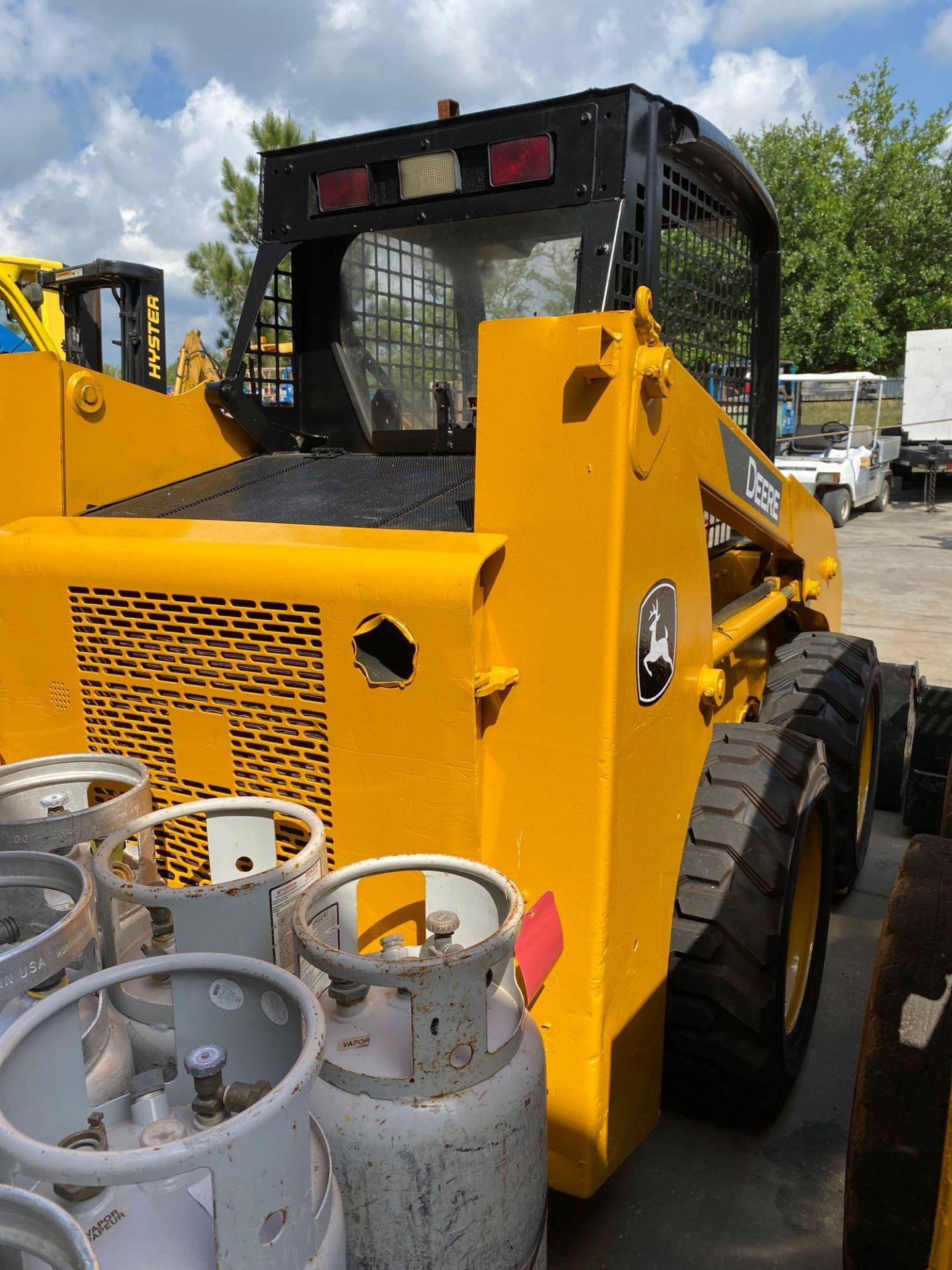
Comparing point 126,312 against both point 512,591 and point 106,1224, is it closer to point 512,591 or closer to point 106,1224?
Result: point 512,591

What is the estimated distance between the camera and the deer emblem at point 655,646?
207 centimetres

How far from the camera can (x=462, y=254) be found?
2.96 m

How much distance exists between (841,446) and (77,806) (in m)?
17.1

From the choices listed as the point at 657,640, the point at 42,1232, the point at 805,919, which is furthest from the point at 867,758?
the point at 42,1232

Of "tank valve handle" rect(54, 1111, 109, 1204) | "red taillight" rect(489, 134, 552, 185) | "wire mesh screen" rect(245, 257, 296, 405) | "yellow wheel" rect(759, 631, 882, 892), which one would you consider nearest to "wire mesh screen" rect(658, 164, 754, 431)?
"red taillight" rect(489, 134, 552, 185)

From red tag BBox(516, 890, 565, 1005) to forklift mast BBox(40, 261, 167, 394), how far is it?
14.5 ft

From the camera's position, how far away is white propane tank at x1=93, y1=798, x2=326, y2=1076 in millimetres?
1714

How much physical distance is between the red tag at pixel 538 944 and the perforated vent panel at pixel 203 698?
500 mm

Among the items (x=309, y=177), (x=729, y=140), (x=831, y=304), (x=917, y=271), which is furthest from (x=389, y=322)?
(x=917, y=271)

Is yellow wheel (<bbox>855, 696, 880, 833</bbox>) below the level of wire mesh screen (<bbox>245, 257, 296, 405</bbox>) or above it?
below

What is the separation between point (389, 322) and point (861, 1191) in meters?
2.64

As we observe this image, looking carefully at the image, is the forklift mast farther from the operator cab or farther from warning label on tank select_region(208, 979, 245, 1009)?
warning label on tank select_region(208, 979, 245, 1009)

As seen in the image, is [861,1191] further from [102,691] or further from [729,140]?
[729,140]

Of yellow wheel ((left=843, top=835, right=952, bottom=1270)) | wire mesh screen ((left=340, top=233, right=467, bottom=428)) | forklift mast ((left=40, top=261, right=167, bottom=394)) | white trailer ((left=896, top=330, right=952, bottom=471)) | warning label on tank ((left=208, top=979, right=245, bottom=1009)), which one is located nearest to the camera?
warning label on tank ((left=208, top=979, right=245, bottom=1009))
